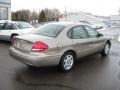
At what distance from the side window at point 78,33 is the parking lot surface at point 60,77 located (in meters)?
1.05

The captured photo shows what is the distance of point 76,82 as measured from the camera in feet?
14.8

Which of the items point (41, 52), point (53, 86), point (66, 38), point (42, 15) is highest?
point (42, 15)

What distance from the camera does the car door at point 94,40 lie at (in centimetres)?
622

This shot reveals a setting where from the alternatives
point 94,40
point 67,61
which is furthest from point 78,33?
point 67,61

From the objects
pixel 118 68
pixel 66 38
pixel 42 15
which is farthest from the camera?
pixel 42 15

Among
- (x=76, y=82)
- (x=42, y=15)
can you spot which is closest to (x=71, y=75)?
(x=76, y=82)

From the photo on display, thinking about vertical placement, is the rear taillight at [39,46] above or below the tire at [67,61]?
above

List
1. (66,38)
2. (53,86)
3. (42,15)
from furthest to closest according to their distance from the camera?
(42,15)
(66,38)
(53,86)

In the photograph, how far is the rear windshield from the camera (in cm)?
528

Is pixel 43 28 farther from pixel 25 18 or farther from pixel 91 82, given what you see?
pixel 25 18

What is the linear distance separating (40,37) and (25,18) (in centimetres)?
5770

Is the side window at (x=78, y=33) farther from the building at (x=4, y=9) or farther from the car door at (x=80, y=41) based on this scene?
the building at (x=4, y=9)

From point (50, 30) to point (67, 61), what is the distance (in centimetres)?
114

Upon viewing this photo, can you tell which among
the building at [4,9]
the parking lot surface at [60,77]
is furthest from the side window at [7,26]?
the building at [4,9]
